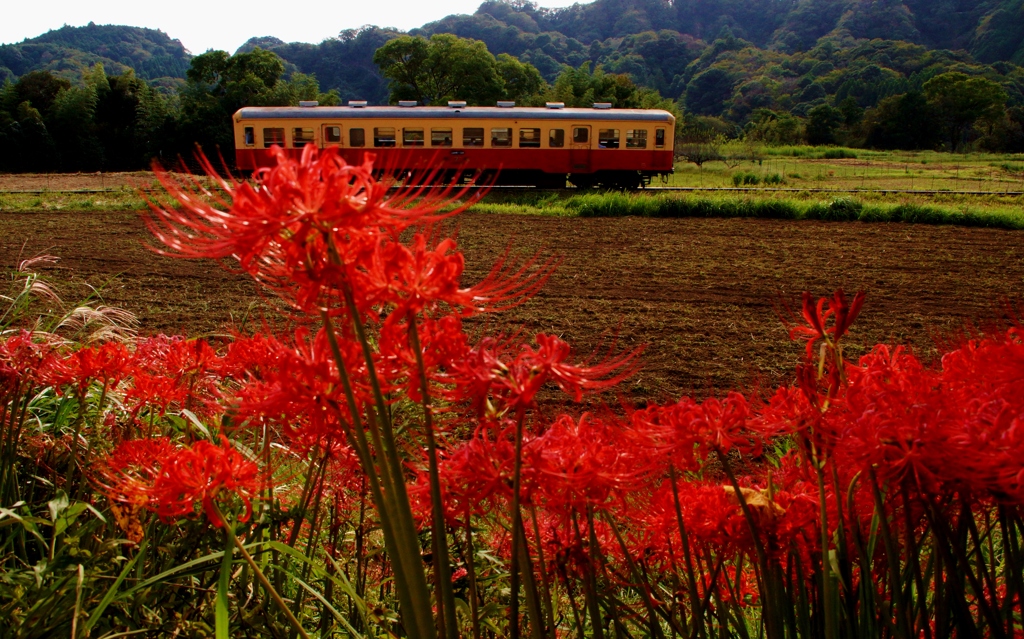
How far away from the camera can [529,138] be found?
25.8 metres

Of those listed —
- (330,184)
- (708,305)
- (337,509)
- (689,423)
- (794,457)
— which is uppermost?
(330,184)

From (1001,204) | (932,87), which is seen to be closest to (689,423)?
(1001,204)

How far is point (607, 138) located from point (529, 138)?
2.54m

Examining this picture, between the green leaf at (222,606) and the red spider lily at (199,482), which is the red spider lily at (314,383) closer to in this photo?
the red spider lily at (199,482)

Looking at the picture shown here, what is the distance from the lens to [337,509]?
2.08 m

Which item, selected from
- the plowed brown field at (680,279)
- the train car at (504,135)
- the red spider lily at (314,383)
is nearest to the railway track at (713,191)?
the train car at (504,135)

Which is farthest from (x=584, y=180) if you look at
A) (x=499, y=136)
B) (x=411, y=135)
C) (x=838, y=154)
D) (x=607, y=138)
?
(x=838, y=154)

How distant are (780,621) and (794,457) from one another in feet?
1.37

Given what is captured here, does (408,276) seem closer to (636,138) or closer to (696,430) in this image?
(696,430)

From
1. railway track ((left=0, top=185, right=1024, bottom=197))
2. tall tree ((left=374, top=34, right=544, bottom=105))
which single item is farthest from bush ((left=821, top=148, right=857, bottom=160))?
railway track ((left=0, top=185, right=1024, bottom=197))

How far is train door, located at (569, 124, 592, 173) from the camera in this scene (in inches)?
1017

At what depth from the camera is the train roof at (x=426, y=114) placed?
2480 cm

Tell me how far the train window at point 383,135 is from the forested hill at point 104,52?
102 m

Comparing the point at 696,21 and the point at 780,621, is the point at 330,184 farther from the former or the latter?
the point at 696,21
